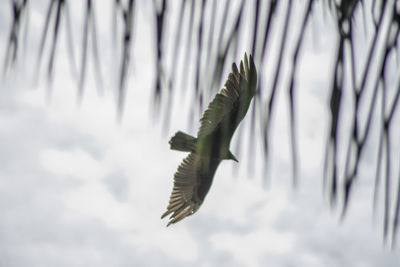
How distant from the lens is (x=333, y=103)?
2.42 feet

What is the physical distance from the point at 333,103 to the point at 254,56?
0.42 feet

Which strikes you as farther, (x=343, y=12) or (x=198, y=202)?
(x=198, y=202)

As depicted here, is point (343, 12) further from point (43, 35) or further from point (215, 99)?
point (43, 35)

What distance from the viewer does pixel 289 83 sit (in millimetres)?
739

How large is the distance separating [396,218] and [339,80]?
0.69 feet

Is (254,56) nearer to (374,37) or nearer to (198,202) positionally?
(374,37)

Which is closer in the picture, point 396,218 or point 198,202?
point 396,218

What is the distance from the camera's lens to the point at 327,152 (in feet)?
2.42

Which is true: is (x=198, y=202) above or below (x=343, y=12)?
below

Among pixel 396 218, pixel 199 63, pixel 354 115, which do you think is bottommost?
pixel 396 218

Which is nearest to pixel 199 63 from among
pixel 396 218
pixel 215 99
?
pixel 215 99

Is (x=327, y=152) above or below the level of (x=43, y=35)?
below

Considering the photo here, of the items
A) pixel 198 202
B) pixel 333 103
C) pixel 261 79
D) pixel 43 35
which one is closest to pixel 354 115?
pixel 333 103

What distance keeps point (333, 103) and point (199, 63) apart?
20cm
